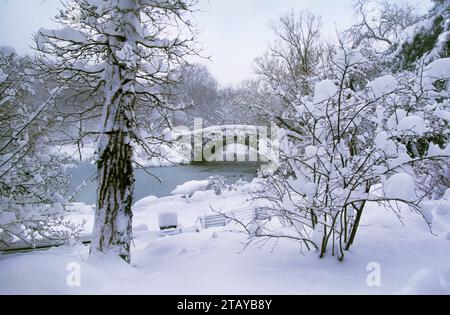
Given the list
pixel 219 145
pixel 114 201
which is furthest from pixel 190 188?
pixel 114 201

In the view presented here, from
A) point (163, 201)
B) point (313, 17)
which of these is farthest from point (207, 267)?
point (313, 17)

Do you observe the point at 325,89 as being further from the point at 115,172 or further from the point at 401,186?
the point at 115,172

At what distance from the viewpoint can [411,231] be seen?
327 cm

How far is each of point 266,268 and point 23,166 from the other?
4323mm

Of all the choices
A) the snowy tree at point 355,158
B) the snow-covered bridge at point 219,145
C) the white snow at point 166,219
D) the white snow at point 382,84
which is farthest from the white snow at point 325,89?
the snow-covered bridge at point 219,145

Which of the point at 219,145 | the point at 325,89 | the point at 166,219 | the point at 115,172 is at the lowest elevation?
the point at 166,219

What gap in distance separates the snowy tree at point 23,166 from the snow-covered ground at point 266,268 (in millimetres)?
1218

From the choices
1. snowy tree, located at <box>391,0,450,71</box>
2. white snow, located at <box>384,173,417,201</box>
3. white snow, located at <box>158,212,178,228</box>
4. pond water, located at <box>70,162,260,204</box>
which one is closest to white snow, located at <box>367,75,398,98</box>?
white snow, located at <box>384,173,417,201</box>

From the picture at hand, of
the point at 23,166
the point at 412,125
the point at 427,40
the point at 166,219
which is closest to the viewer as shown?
the point at 412,125

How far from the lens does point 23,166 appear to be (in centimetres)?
450

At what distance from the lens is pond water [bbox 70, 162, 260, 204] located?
19.4 metres

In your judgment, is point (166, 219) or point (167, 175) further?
point (167, 175)
